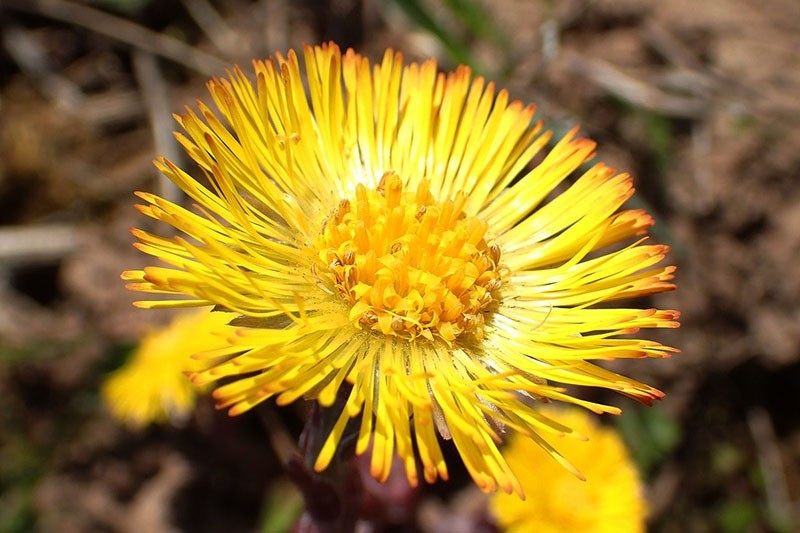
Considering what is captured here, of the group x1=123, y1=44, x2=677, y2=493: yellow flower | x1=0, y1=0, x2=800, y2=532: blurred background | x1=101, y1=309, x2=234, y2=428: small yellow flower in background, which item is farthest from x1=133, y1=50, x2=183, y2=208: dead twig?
x1=123, y1=44, x2=677, y2=493: yellow flower

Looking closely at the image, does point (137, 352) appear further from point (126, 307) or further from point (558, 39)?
point (558, 39)

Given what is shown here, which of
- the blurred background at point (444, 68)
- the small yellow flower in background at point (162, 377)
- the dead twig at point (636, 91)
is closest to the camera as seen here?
the small yellow flower in background at point (162, 377)

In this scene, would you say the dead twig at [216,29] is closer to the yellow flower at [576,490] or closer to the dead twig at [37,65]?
the dead twig at [37,65]

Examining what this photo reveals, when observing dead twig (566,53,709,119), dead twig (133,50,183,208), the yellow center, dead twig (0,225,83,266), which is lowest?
the yellow center

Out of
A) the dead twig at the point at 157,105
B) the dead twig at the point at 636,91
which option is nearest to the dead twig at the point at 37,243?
the dead twig at the point at 157,105

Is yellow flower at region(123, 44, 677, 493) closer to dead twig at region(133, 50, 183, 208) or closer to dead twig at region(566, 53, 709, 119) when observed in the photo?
dead twig at region(566, 53, 709, 119)

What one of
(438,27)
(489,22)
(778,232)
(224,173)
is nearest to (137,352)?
(224,173)
